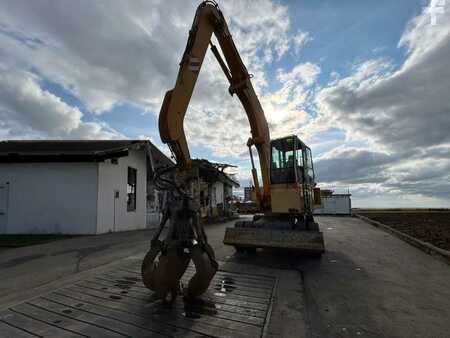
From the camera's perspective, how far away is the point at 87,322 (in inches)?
132

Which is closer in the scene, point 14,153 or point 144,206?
point 14,153

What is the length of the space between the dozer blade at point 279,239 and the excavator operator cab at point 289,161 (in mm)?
1452

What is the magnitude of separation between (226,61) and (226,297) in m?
6.25

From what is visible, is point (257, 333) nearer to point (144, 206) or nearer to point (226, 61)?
point (226, 61)

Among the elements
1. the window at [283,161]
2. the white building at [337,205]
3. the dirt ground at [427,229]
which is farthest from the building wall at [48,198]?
the white building at [337,205]

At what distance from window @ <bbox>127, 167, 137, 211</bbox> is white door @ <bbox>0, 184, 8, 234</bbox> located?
17.6ft

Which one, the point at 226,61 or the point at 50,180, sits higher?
the point at 226,61

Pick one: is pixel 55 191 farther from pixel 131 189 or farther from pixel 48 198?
pixel 131 189

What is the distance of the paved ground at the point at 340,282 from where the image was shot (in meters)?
3.41

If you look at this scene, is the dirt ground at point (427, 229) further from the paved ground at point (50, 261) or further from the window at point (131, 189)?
the window at point (131, 189)

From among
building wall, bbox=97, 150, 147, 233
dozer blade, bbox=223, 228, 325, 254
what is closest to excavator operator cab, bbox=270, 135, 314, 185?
dozer blade, bbox=223, 228, 325, 254

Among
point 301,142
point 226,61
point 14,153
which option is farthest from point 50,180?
point 301,142

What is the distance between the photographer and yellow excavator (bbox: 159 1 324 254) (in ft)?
16.7

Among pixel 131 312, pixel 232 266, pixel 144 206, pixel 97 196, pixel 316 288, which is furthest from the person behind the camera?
pixel 144 206
